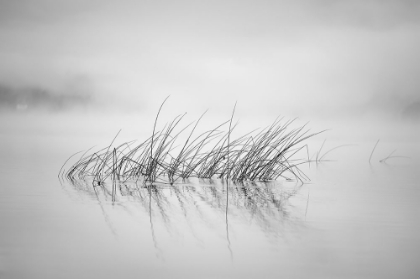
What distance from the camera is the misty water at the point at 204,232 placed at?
145cm

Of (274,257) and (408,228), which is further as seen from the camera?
(408,228)

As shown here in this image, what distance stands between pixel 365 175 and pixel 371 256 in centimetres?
307

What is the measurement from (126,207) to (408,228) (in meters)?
1.33

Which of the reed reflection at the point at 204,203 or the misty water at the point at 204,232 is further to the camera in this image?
the reed reflection at the point at 204,203

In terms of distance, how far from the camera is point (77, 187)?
310 centimetres

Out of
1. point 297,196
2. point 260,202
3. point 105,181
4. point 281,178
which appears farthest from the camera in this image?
point 281,178

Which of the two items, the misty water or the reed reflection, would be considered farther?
the reed reflection

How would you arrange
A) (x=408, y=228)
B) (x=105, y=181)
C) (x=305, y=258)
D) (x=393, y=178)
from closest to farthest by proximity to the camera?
(x=305, y=258) → (x=408, y=228) → (x=105, y=181) → (x=393, y=178)

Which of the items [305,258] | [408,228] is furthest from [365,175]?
[305,258]

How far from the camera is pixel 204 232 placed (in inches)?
→ 73.5

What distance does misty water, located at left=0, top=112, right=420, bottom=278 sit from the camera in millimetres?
1450

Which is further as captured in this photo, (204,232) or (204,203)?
(204,203)

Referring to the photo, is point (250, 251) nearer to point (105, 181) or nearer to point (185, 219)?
point (185, 219)

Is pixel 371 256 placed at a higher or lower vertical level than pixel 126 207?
lower
